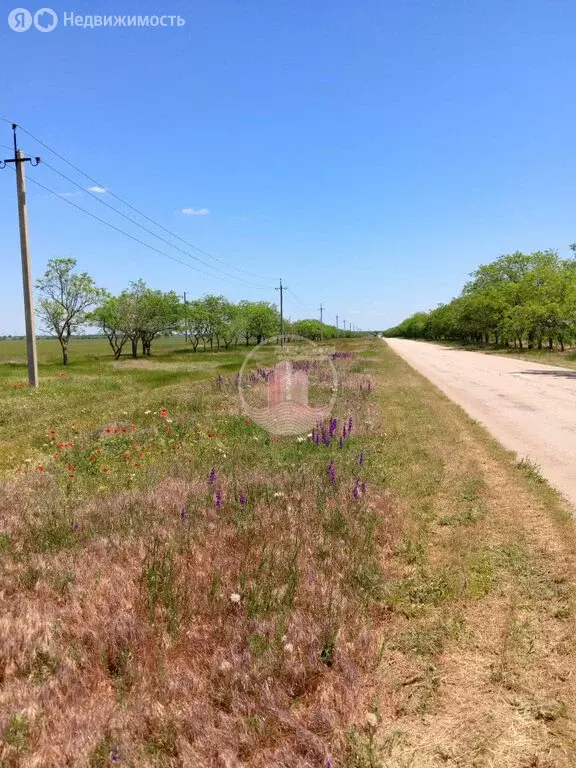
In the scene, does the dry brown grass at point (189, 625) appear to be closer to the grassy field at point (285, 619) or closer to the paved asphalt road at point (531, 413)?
the grassy field at point (285, 619)

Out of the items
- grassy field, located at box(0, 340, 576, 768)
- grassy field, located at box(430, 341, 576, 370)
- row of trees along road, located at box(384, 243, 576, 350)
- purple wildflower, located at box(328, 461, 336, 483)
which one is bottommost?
grassy field, located at box(0, 340, 576, 768)

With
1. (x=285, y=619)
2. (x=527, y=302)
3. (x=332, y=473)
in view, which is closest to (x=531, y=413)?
(x=332, y=473)

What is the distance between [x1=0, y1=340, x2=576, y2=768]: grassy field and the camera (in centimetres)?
259

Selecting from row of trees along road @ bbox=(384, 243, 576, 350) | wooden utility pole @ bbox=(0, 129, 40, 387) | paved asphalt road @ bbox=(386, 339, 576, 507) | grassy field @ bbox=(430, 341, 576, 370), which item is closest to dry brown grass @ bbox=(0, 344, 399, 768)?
paved asphalt road @ bbox=(386, 339, 576, 507)

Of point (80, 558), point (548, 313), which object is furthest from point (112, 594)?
point (548, 313)

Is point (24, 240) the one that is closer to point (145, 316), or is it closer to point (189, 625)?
point (189, 625)

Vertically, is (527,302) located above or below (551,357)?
above

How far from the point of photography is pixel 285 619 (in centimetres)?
354

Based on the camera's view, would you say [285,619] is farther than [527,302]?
No

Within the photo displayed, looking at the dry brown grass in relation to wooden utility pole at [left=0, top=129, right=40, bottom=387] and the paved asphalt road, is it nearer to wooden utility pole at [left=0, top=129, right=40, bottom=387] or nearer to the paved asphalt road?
the paved asphalt road

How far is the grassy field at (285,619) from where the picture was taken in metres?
2.59

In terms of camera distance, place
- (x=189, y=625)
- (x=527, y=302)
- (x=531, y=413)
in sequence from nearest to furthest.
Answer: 1. (x=189, y=625)
2. (x=531, y=413)
3. (x=527, y=302)

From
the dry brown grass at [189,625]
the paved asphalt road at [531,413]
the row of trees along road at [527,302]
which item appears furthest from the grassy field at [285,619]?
the row of trees along road at [527,302]

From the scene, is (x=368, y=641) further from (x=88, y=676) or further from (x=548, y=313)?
(x=548, y=313)
